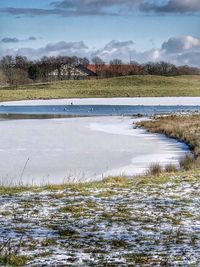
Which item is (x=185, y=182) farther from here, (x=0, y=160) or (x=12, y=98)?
(x=12, y=98)

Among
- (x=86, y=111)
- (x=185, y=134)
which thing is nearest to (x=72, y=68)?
(x=86, y=111)

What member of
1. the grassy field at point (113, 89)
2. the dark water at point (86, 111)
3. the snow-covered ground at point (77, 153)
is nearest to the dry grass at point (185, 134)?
the snow-covered ground at point (77, 153)

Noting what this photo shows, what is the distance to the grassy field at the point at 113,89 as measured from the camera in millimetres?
87025

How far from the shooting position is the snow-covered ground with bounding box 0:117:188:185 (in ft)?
49.4

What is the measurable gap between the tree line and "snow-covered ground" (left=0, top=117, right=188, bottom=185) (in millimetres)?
101512

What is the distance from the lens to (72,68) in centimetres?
14575

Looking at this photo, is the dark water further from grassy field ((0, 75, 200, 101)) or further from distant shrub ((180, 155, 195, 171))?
distant shrub ((180, 155, 195, 171))

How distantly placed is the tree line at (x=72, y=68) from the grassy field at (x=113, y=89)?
29.7 meters

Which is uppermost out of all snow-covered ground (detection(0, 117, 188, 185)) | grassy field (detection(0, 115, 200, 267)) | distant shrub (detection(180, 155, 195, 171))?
grassy field (detection(0, 115, 200, 267))

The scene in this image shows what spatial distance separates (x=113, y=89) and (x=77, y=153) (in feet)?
250

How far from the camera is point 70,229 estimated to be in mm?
7012

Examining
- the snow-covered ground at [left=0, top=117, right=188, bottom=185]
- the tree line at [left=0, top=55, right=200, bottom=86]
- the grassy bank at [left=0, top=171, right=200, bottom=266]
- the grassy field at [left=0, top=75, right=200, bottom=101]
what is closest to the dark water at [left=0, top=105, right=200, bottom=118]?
the snow-covered ground at [left=0, top=117, right=188, bottom=185]

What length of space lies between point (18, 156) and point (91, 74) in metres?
140

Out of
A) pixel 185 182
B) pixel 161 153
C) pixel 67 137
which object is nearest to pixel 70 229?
pixel 185 182
